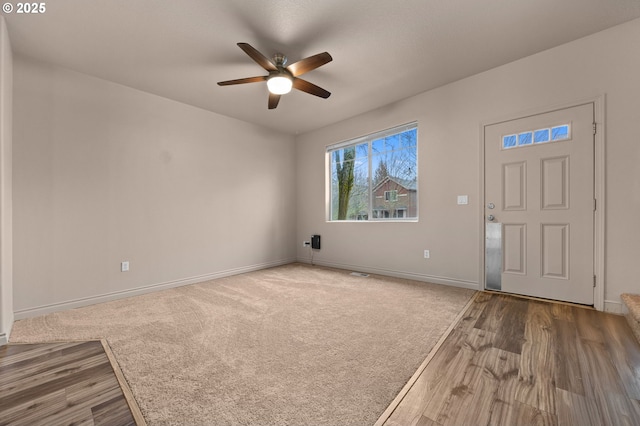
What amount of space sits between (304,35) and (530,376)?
122 inches

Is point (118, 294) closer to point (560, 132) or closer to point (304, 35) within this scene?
point (304, 35)

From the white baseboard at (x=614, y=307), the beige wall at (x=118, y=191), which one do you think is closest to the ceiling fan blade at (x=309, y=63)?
the beige wall at (x=118, y=191)

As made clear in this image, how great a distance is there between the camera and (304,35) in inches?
94.0

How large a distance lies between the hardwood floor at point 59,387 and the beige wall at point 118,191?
1.09 metres

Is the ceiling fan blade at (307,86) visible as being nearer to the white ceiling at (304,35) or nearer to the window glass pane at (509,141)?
the white ceiling at (304,35)

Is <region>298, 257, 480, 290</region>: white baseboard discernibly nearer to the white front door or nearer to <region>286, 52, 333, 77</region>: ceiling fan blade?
the white front door

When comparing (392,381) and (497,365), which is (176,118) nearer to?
(392,381)

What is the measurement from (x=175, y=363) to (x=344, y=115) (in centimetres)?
407

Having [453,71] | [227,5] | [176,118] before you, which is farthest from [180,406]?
[453,71]

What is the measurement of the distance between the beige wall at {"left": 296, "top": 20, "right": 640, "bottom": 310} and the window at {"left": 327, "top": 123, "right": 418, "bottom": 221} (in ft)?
0.60

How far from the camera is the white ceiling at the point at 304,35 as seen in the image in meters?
2.10

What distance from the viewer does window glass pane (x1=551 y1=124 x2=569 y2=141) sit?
106 inches

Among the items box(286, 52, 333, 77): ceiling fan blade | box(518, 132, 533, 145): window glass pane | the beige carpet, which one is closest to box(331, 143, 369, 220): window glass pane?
the beige carpet

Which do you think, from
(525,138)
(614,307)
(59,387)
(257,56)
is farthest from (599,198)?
(59,387)
